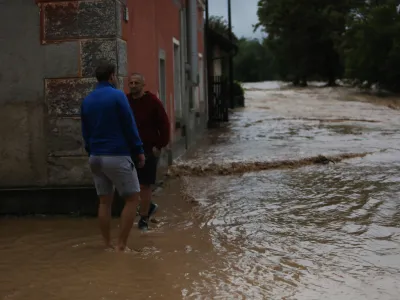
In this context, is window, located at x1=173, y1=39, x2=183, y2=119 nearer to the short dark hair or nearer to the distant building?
the distant building

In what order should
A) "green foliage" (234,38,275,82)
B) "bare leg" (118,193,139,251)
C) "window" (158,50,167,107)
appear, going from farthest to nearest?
"green foliage" (234,38,275,82) → "window" (158,50,167,107) → "bare leg" (118,193,139,251)

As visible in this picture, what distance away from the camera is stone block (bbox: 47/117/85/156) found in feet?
23.5

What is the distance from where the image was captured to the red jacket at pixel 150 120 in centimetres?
617

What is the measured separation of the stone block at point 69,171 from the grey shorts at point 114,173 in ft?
6.02

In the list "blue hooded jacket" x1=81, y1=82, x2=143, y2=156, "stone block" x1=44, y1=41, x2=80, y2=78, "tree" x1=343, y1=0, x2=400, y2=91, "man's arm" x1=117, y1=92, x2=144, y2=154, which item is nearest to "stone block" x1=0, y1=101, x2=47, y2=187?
"stone block" x1=44, y1=41, x2=80, y2=78

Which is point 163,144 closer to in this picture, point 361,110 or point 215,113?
point 215,113

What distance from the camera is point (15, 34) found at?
23.5 ft

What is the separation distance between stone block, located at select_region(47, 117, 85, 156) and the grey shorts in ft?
6.14

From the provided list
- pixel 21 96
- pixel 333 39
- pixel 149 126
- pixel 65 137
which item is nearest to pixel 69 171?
pixel 65 137

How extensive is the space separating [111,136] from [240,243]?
66.7 inches

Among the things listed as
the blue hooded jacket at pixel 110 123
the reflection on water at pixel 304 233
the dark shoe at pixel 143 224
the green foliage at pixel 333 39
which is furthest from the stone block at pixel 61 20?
the green foliage at pixel 333 39

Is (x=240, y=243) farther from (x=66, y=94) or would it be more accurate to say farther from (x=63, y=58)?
(x=63, y=58)

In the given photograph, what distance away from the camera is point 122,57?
23.5 feet

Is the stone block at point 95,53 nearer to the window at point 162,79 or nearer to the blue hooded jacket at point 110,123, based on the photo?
the blue hooded jacket at point 110,123
